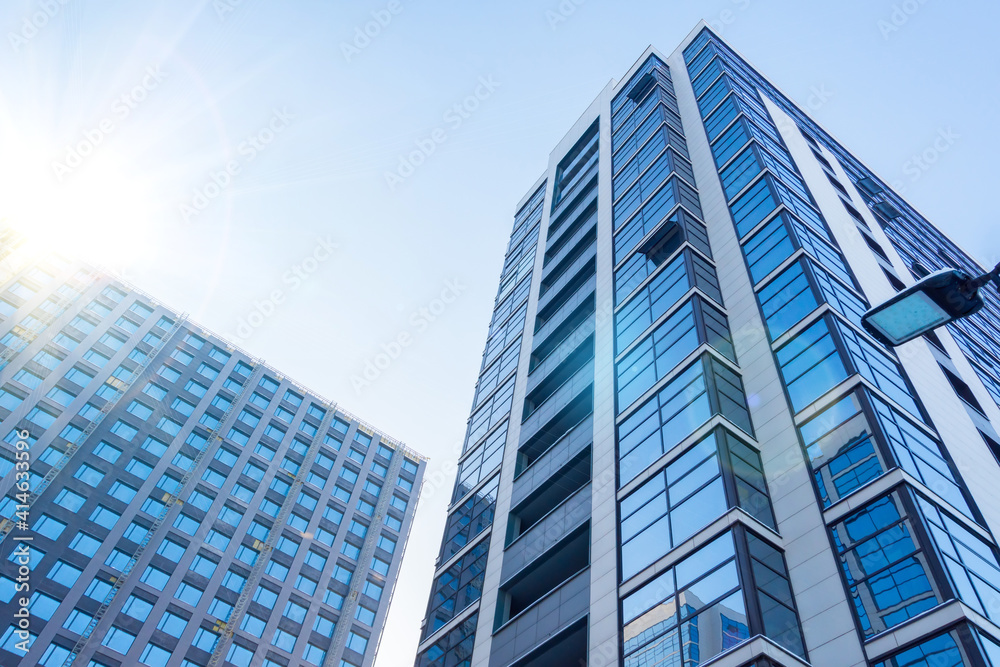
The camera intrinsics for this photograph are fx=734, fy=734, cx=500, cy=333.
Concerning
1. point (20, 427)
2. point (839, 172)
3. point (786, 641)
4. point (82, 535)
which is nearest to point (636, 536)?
point (786, 641)

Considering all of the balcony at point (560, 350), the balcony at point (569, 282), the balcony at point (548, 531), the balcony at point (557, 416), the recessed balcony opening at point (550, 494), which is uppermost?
the balcony at point (569, 282)

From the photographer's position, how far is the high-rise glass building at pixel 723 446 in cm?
1548

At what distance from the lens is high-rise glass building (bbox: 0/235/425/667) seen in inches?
2041

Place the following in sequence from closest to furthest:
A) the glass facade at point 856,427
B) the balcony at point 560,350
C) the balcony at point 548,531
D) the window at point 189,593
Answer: the glass facade at point 856,427 → the balcony at point 548,531 → the balcony at point 560,350 → the window at point 189,593

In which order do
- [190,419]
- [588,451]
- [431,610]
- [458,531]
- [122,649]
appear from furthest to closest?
[190,419], [122,649], [458,531], [431,610], [588,451]

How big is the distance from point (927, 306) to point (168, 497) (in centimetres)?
6319

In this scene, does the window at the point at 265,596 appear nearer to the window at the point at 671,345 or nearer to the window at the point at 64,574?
the window at the point at 64,574

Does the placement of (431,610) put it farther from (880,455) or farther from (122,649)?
(122,649)

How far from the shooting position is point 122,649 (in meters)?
50.6

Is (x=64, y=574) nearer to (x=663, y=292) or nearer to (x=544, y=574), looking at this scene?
(x=544, y=574)

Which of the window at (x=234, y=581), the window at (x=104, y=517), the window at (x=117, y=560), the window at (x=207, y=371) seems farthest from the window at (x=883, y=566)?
the window at (x=207, y=371)

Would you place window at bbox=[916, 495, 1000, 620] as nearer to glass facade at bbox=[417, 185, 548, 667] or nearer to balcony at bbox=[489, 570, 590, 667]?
balcony at bbox=[489, 570, 590, 667]

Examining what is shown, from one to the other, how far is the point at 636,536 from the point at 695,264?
1153cm

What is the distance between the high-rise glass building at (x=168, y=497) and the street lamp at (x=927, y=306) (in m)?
55.4
